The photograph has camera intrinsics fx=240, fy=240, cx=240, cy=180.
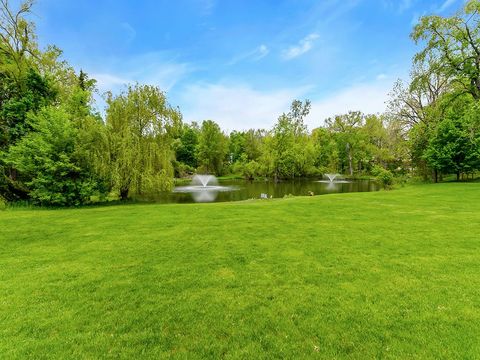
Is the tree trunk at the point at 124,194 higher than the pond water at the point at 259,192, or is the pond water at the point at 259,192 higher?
the tree trunk at the point at 124,194

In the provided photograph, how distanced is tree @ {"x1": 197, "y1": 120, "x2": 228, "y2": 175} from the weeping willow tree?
4171cm

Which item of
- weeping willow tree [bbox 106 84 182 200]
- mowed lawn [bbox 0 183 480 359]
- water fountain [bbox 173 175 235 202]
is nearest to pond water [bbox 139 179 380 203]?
water fountain [bbox 173 175 235 202]

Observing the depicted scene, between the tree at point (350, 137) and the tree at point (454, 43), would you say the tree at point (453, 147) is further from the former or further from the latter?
the tree at point (350, 137)

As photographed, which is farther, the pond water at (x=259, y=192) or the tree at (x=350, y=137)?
the tree at (x=350, y=137)

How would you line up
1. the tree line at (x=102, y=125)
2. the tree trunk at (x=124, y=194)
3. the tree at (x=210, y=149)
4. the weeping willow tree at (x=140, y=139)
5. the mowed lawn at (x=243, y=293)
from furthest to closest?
1. the tree at (x=210, y=149)
2. the tree trunk at (x=124, y=194)
3. the weeping willow tree at (x=140, y=139)
4. the tree line at (x=102, y=125)
5. the mowed lawn at (x=243, y=293)

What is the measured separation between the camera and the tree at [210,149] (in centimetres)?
5969

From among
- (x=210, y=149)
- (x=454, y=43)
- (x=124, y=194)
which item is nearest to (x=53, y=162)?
(x=124, y=194)

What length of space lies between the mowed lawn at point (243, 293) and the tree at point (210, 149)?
52167 millimetres

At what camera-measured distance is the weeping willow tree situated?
15742 millimetres

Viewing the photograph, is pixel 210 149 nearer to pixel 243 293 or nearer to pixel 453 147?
pixel 453 147

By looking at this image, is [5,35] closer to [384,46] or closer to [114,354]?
[114,354]

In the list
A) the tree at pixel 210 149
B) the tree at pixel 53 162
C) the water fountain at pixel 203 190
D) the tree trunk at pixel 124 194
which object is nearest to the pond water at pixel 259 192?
the water fountain at pixel 203 190

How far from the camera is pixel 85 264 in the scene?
553cm

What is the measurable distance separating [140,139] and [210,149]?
43.0 meters
